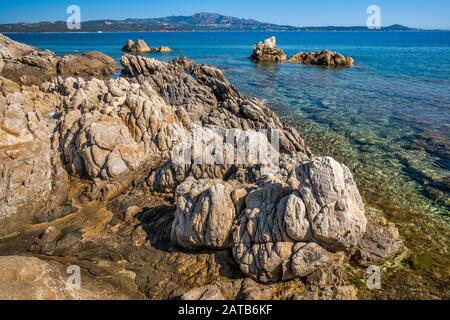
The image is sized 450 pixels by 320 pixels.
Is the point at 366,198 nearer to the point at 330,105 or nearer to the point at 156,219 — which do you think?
the point at 156,219

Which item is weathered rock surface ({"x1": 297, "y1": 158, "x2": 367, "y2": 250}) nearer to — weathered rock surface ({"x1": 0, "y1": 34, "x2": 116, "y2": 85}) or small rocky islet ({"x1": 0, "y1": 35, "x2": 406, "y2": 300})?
small rocky islet ({"x1": 0, "y1": 35, "x2": 406, "y2": 300})

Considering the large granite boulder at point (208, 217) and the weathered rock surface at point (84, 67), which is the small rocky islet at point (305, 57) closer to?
the weathered rock surface at point (84, 67)

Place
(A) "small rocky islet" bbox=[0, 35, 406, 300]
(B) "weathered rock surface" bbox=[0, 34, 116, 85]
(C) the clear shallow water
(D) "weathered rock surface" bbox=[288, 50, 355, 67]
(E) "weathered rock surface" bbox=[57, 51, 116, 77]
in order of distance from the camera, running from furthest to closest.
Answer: (D) "weathered rock surface" bbox=[288, 50, 355, 67] → (E) "weathered rock surface" bbox=[57, 51, 116, 77] → (B) "weathered rock surface" bbox=[0, 34, 116, 85] → (C) the clear shallow water → (A) "small rocky islet" bbox=[0, 35, 406, 300]

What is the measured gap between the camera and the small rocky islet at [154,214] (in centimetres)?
1235

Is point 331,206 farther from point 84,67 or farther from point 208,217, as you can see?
point 84,67

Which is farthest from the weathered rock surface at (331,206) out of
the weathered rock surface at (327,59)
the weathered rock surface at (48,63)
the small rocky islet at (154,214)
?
the weathered rock surface at (327,59)

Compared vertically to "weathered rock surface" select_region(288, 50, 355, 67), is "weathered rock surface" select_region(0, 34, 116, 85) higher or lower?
lower

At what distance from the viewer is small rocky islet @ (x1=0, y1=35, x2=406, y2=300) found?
12352mm

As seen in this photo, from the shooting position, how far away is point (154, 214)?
1711 centimetres

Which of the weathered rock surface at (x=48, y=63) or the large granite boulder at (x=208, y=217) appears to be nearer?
the large granite boulder at (x=208, y=217)

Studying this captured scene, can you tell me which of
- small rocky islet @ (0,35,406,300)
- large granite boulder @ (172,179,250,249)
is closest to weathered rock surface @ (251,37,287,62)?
small rocky islet @ (0,35,406,300)

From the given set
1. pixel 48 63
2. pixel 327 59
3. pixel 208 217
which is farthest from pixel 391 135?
pixel 327 59

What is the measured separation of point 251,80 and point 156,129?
4800 centimetres
